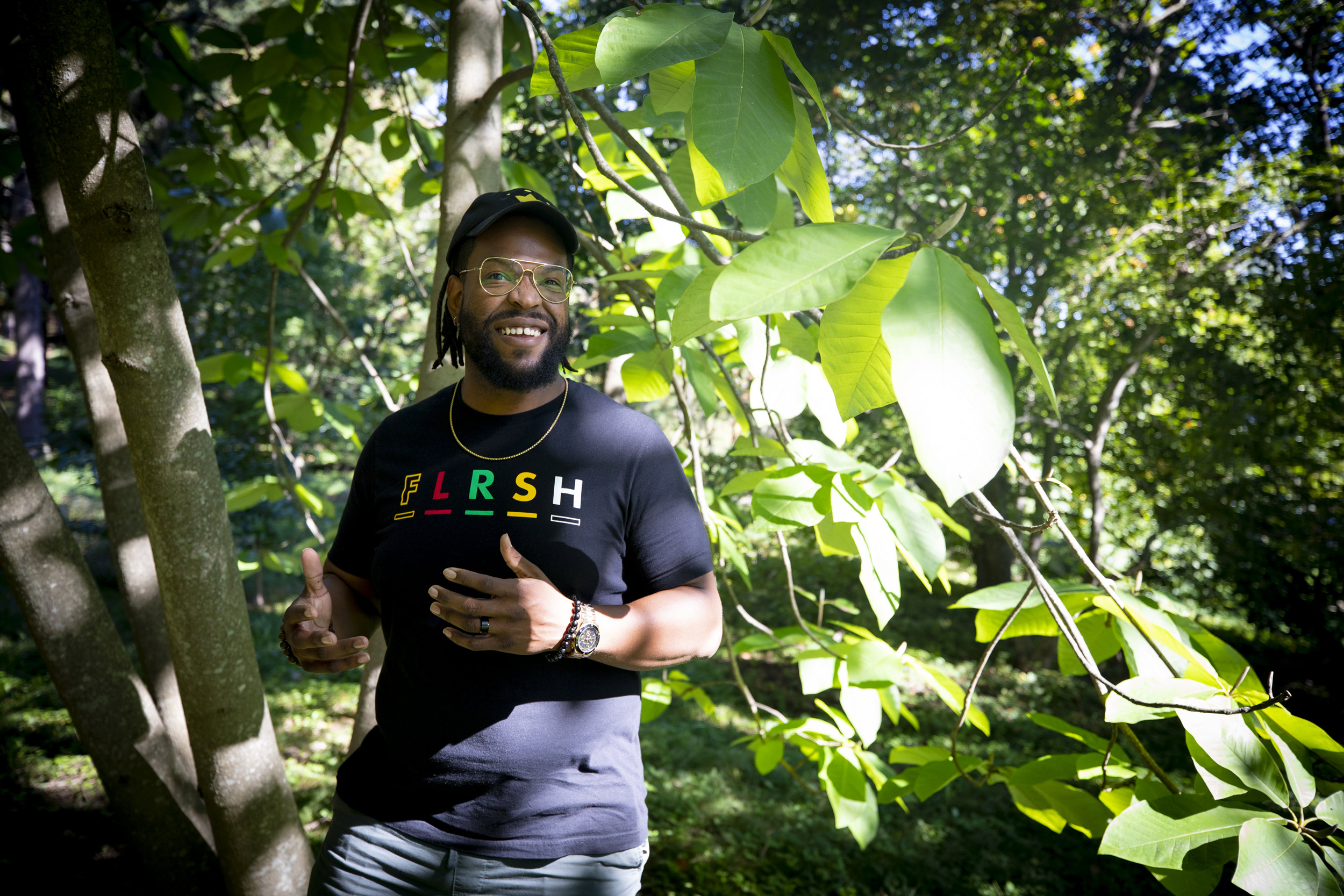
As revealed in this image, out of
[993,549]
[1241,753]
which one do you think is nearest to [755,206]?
[1241,753]

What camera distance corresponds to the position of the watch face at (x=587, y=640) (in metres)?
1.02

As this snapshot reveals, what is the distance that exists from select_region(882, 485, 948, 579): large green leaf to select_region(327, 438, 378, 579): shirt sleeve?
89cm

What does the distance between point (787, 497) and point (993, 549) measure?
577cm

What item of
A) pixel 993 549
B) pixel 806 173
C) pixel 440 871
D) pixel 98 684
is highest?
pixel 806 173

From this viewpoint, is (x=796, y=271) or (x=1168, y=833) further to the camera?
(x=1168, y=833)

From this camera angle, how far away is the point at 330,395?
6.75 metres

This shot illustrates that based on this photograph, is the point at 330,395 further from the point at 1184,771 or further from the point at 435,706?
the point at 1184,771

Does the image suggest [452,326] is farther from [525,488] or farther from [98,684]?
[98,684]

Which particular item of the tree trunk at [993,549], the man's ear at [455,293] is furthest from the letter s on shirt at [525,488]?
the tree trunk at [993,549]

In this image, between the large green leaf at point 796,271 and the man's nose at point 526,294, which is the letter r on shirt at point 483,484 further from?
the large green leaf at point 796,271

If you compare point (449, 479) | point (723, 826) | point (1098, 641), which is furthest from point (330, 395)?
point (1098, 641)

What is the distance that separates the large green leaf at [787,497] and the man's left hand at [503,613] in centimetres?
34

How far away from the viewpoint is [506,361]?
1284 mm

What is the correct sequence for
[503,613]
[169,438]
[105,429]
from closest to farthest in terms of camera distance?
[503,613] < [169,438] < [105,429]
